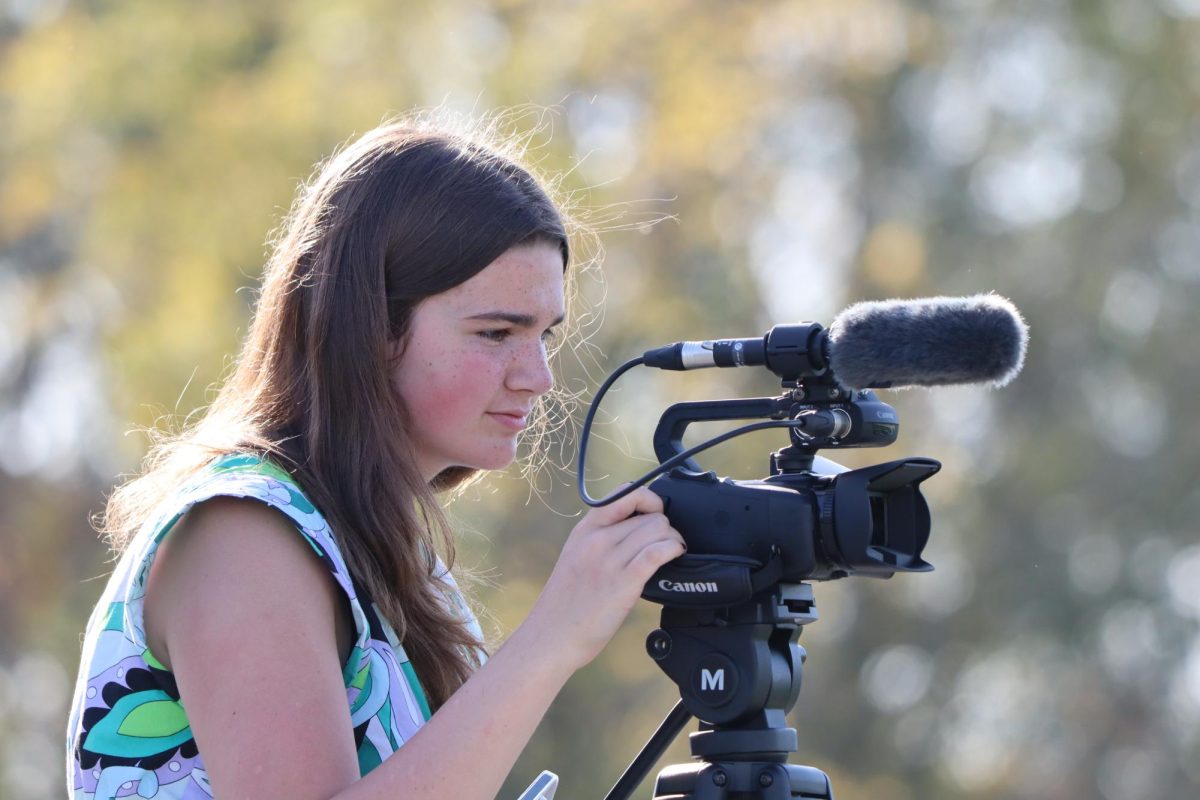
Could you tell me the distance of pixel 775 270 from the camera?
10.1 meters

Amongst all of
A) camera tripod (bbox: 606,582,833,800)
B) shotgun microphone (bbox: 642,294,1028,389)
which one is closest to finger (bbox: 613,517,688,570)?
camera tripod (bbox: 606,582,833,800)

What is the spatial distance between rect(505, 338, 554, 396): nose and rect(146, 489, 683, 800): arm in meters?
0.40

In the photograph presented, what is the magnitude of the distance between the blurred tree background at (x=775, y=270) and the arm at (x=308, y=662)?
20.8 feet

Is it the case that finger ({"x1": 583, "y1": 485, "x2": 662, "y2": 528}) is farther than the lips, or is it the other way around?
the lips

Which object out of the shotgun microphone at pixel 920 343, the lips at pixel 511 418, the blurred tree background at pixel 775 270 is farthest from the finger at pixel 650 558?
the blurred tree background at pixel 775 270

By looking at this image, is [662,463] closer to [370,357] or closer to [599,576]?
[599,576]

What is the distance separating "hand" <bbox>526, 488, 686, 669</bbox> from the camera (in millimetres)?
2082

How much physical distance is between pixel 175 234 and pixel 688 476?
7617 mm

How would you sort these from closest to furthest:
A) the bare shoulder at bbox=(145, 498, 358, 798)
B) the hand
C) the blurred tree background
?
the bare shoulder at bbox=(145, 498, 358, 798) → the hand → the blurred tree background

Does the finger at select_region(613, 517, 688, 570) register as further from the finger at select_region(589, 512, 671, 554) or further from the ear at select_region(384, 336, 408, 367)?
the ear at select_region(384, 336, 408, 367)

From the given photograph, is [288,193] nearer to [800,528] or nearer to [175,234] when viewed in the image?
[175,234]

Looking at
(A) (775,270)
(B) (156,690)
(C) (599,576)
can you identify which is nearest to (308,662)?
(B) (156,690)

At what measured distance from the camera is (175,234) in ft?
30.6

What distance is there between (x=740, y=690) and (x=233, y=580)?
681 millimetres
